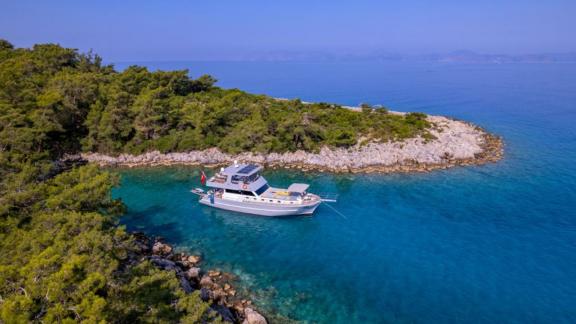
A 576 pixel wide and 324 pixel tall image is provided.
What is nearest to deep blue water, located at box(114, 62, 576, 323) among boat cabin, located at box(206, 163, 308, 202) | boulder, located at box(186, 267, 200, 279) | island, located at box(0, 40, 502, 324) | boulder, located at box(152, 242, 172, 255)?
boulder, located at box(152, 242, 172, 255)

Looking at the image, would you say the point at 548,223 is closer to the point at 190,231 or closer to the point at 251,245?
the point at 251,245

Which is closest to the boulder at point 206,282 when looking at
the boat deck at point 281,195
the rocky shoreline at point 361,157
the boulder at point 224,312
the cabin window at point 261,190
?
the boulder at point 224,312

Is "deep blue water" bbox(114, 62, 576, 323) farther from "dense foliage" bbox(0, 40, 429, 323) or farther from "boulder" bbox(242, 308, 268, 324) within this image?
"dense foliage" bbox(0, 40, 429, 323)

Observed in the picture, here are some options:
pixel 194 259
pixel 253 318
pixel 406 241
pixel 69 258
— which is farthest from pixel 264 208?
pixel 69 258

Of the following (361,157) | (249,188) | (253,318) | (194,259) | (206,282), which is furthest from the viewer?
(361,157)

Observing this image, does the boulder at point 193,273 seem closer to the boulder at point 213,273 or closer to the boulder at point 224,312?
the boulder at point 213,273

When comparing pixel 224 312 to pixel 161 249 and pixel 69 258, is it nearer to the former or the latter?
pixel 69 258

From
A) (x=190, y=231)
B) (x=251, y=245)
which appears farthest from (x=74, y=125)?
(x=251, y=245)
